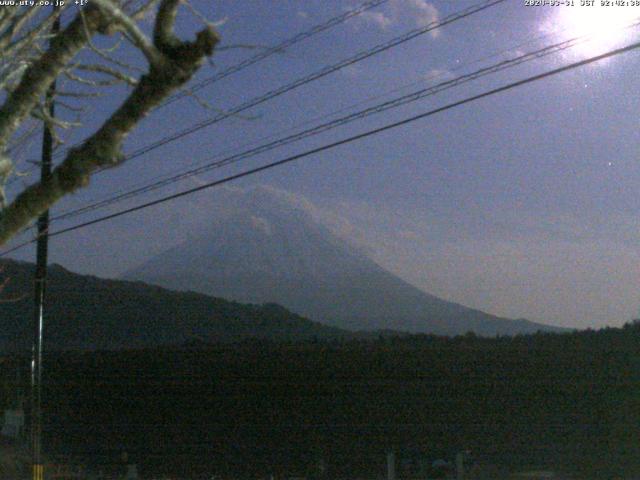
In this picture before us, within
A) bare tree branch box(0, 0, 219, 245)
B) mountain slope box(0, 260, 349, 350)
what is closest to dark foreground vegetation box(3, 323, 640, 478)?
mountain slope box(0, 260, 349, 350)

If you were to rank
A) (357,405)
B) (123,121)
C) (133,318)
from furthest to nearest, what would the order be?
(133,318), (357,405), (123,121)

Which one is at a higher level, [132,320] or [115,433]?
[132,320]

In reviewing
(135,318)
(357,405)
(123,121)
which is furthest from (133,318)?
(123,121)

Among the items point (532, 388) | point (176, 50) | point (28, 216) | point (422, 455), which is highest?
point (176, 50)

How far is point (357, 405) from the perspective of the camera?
883 inches

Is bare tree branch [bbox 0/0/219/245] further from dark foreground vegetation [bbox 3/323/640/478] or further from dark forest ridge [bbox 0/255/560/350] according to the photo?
dark forest ridge [bbox 0/255/560/350]

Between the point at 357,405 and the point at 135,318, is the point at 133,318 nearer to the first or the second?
the point at 135,318

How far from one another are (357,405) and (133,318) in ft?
51.6

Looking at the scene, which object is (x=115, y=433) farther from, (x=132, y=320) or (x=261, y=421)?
(x=132, y=320)

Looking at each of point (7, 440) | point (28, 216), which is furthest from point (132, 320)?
point (28, 216)

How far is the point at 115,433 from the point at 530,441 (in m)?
11.7

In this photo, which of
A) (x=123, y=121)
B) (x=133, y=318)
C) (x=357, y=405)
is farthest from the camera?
(x=133, y=318)

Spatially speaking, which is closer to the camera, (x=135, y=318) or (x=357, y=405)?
(x=357, y=405)

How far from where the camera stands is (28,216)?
3.97m
